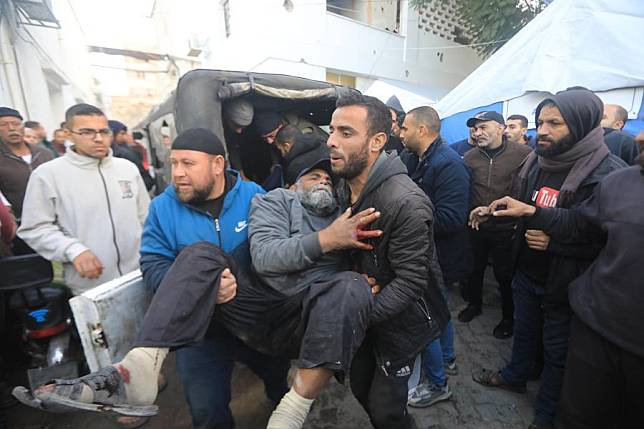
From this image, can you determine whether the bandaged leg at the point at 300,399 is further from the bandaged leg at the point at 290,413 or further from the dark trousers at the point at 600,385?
the dark trousers at the point at 600,385

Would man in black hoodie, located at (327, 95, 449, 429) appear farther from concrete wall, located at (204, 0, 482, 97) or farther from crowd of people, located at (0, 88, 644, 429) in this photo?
concrete wall, located at (204, 0, 482, 97)

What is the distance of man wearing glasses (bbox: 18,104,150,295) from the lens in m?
2.23

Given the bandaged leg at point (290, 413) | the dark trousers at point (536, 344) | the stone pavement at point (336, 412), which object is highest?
the bandaged leg at point (290, 413)

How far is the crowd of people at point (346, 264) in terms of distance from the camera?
59.2 inches

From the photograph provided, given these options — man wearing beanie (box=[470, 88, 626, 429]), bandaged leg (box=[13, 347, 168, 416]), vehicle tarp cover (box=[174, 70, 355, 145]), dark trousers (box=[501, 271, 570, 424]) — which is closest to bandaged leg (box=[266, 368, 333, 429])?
bandaged leg (box=[13, 347, 168, 416])

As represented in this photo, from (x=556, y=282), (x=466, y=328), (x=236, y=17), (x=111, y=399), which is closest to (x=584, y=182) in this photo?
(x=556, y=282)

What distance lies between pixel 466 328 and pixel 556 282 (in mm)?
1792

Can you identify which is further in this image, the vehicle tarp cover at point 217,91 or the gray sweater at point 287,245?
the vehicle tarp cover at point 217,91

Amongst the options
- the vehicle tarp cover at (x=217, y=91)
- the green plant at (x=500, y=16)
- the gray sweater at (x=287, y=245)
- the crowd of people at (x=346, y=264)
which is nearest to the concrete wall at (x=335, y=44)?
the green plant at (x=500, y=16)

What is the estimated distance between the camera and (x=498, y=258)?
345 cm

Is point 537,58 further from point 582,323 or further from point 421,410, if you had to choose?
point 421,410

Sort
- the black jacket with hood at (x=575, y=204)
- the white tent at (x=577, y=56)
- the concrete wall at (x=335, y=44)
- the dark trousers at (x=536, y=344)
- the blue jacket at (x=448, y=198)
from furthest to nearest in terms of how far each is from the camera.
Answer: the concrete wall at (x=335, y=44) < the white tent at (x=577, y=56) < the blue jacket at (x=448, y=198) < the dark trousers at (x=536, y=344) < the black jacket with hood at (x=575, y=204)

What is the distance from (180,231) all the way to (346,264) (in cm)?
98

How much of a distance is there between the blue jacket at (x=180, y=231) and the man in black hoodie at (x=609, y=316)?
6.22 ft
